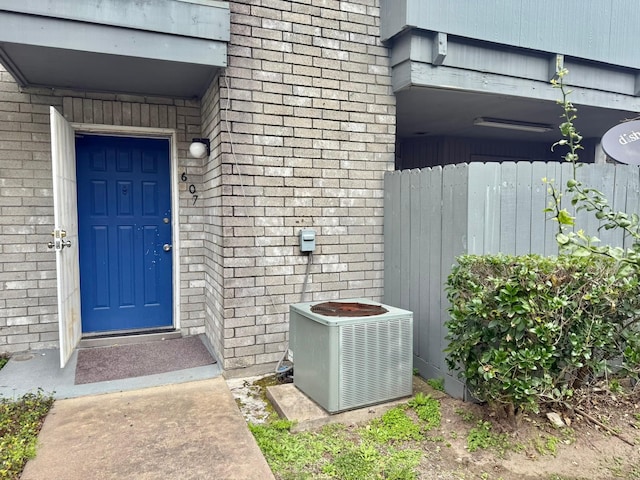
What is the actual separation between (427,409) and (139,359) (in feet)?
8.03

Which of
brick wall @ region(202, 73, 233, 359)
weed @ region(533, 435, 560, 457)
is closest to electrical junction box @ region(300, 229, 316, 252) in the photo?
brick wall @ region(202, 73, 233, 359)

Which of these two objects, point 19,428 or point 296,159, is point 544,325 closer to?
point 296,159

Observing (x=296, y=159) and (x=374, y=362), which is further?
(x=296, y=159)

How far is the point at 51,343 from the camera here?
13.4 feet

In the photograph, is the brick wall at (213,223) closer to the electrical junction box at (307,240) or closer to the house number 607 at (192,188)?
the house number 607 at (192,188)

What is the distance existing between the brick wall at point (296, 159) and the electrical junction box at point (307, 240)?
3.1 inches

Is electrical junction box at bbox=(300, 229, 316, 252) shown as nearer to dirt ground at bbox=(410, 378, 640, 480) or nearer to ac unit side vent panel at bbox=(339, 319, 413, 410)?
ac unit side vent panel at bbox=(339, 319, 413, 410)

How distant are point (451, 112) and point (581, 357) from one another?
3231 millimetres

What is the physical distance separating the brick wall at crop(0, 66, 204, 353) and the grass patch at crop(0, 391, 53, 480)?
110 centimetres

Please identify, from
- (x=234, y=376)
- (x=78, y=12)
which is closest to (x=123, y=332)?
(x=234, y=376)

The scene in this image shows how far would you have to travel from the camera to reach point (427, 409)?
295cm

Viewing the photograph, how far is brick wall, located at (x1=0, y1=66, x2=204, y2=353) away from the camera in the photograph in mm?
3879

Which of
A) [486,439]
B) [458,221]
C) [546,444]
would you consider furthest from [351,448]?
[458,221]

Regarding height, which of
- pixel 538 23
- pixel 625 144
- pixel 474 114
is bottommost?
pixel 625 144
